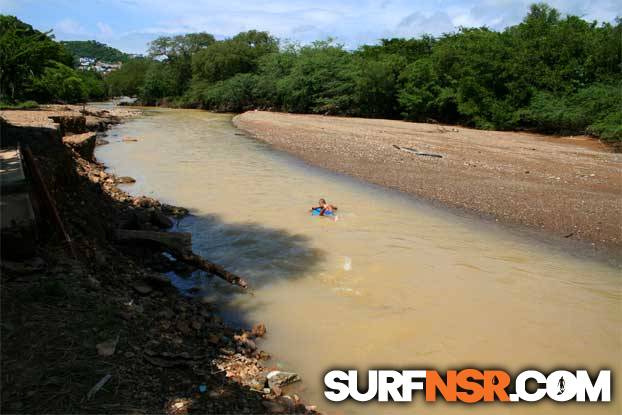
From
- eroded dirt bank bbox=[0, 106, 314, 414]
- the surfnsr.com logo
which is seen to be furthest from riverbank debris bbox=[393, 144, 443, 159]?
eroded dirt bank bbox=[0, 106, 314, 414]

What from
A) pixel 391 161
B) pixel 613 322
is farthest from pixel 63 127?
pixel 613 322

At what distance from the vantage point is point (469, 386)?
15.9ft

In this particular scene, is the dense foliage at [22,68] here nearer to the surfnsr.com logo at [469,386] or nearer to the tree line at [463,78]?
the tree line at [463,78]

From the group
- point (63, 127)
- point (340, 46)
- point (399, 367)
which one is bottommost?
point (399, 367)

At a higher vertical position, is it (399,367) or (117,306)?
(117,306)

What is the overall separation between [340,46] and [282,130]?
2475cm

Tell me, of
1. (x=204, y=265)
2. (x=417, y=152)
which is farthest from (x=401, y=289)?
(x=417, y=152)

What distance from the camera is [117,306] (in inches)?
170

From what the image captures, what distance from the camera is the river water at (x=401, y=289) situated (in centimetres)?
529

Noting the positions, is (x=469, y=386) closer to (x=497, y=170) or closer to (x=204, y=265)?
(x=204, y=265)

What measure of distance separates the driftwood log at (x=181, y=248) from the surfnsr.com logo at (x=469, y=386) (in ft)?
8.20

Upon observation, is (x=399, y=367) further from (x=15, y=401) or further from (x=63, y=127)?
(x=63, y=127)

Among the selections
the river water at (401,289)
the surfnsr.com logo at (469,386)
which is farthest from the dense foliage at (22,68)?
the surfnsr.com logo at (469,386)

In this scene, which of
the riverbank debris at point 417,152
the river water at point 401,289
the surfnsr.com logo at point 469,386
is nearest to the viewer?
the surfnsr.com logo at point 469,386
